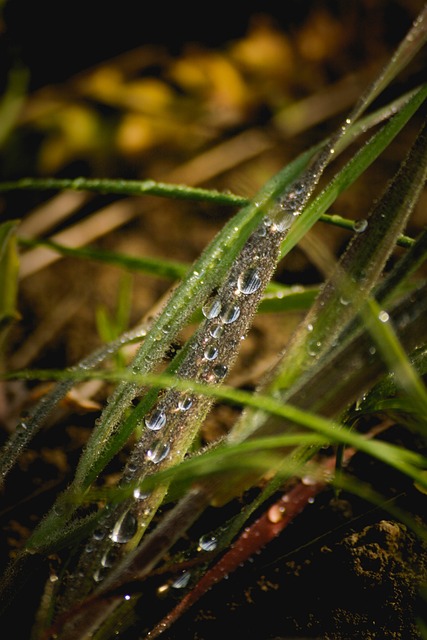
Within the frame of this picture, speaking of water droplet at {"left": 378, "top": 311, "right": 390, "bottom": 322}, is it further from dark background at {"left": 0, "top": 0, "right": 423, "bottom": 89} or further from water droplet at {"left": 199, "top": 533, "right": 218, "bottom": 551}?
dark background at {"left": 0, "top": 0, "right": 423, "bottom": 89}

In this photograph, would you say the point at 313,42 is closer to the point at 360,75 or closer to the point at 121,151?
the point at 360,75

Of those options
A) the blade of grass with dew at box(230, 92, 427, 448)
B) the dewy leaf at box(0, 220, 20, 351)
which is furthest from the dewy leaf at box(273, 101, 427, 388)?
the dewy leaf at box(0, 220, 20, 351)

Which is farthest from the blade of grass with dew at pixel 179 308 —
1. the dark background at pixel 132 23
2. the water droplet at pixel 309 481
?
the dark background at pixel 132 23

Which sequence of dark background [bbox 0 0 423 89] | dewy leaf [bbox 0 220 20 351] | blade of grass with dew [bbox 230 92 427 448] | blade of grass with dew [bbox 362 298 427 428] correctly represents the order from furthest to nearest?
dark background [bbox 0 0 423 89] → dewy leaf [bbox 0 220 20 351] → blade of grass with dew [bbox 230 92 427 448] → blade of grass with dew [bbox 362 298 427 428]

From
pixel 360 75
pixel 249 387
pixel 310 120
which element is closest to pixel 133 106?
pixel 310 120

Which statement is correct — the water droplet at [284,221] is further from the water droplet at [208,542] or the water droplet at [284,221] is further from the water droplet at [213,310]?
the water droplet at [208,542]
